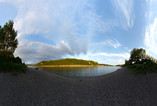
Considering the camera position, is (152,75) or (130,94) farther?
(152,75)

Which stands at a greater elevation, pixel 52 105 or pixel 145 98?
pixel 145 98

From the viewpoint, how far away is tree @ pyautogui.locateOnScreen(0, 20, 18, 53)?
2945 centimetres

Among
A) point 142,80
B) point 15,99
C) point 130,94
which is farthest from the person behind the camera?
point 142,80

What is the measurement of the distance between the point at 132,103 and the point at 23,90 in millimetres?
10514

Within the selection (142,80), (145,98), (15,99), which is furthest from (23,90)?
(142,80)

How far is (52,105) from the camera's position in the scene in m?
6.65

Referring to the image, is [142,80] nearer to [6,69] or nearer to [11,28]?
[6,69]

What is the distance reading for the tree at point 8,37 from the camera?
29453 millimetres

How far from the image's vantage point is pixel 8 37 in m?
30.5

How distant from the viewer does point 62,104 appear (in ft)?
22.5

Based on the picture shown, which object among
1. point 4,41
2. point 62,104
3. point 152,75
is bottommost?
point 62,104

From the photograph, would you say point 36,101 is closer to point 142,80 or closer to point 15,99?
point 15,99

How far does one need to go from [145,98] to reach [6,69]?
1546cm

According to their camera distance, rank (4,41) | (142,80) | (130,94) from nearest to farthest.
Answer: (130,94), (142,80), (4,41)
